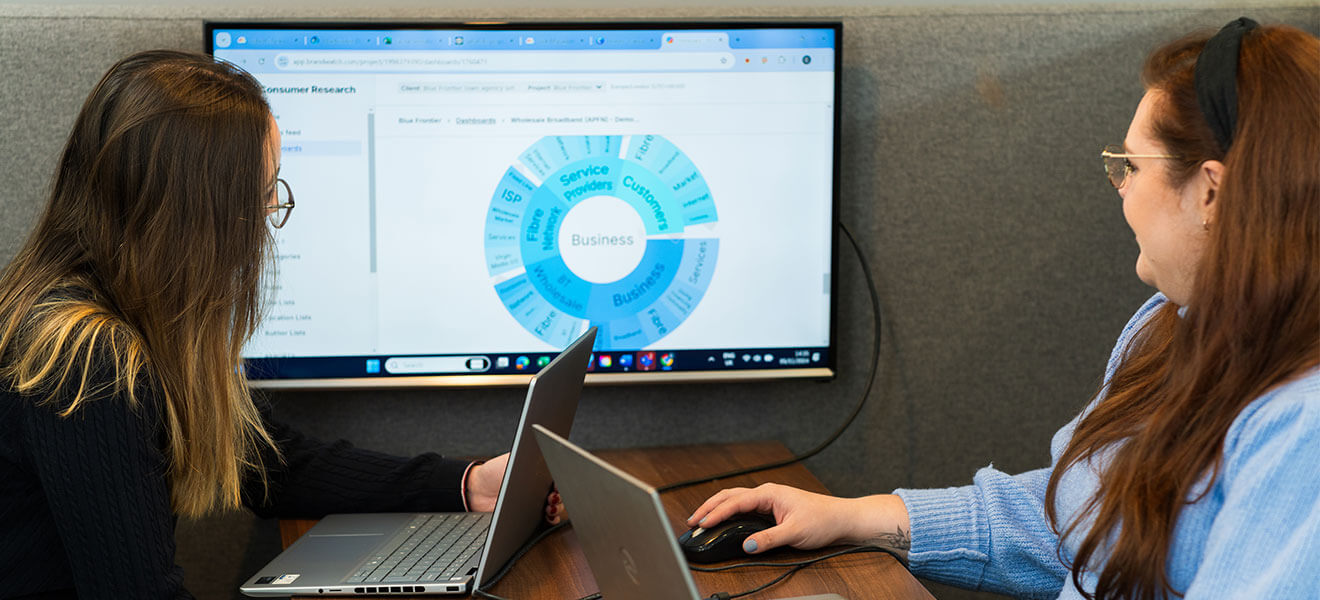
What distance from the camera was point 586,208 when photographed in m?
1.33

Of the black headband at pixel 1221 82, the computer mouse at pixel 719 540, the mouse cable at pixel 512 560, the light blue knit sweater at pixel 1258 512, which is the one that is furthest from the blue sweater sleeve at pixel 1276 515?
the mouse cable at pixel 512 560

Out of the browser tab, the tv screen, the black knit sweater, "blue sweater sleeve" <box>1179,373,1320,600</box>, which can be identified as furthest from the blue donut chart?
"blue sweater sleeve" <box>1179,373,1320,600</box>

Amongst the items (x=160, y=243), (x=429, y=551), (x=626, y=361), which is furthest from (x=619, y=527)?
(x=626, y=361)

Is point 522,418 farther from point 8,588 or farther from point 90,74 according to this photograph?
point 90,74

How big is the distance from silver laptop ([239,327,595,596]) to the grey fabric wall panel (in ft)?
1.22

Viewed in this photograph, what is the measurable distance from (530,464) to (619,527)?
0.84 feet

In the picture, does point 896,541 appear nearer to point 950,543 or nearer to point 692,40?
point 950,543

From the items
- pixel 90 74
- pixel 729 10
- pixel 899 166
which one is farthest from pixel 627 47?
pixel 90 74

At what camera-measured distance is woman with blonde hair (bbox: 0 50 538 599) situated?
82cm

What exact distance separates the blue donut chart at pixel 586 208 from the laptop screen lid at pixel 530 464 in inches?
11.6

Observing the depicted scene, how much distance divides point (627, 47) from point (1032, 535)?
75cm

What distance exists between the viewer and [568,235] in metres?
1.33

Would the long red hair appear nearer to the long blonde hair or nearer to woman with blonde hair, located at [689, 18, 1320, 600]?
woman with blonde hair, located at [689, 18, 1320, 600]

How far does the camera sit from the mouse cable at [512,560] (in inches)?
35.4
